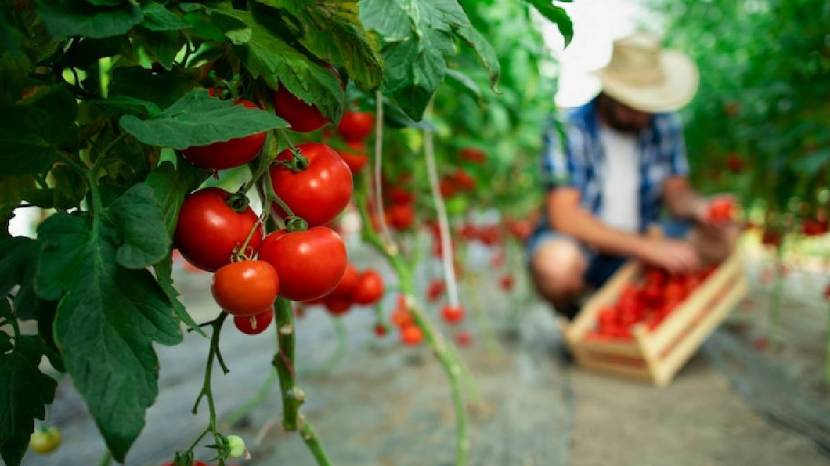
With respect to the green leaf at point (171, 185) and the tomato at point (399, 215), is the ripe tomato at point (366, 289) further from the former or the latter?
the green leaf at point (171, 185)

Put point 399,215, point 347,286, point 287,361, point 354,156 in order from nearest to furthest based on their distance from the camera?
point 287,361 → point 354,156 → point 347,286 → point 399,215

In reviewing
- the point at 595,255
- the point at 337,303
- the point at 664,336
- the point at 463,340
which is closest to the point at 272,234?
the point at 337,303

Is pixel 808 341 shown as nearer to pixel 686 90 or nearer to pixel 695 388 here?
pixel 695 388

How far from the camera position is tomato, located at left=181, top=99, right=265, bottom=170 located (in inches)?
18.1

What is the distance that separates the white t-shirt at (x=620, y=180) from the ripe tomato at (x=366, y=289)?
1490 millimetres

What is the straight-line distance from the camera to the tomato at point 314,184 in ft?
1.65

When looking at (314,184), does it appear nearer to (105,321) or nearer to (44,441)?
(105,321)

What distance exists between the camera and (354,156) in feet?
3.41

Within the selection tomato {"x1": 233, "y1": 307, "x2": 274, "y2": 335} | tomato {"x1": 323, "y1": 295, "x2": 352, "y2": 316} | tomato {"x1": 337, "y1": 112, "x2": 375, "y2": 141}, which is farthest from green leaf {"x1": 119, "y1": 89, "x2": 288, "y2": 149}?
tomato {"x1": 323, "y1": 295, "x2": 352, "y2": 316}

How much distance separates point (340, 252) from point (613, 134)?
85.6 inches

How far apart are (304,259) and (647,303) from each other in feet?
6.55

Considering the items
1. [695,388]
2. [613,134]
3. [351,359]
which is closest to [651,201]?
[613,134]

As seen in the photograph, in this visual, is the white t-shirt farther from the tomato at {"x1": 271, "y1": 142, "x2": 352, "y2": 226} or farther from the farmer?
the tomato at {"x1": 271, "y1": 142, "x2": 352, "y2": 226}

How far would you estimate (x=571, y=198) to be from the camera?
2.31 meters
